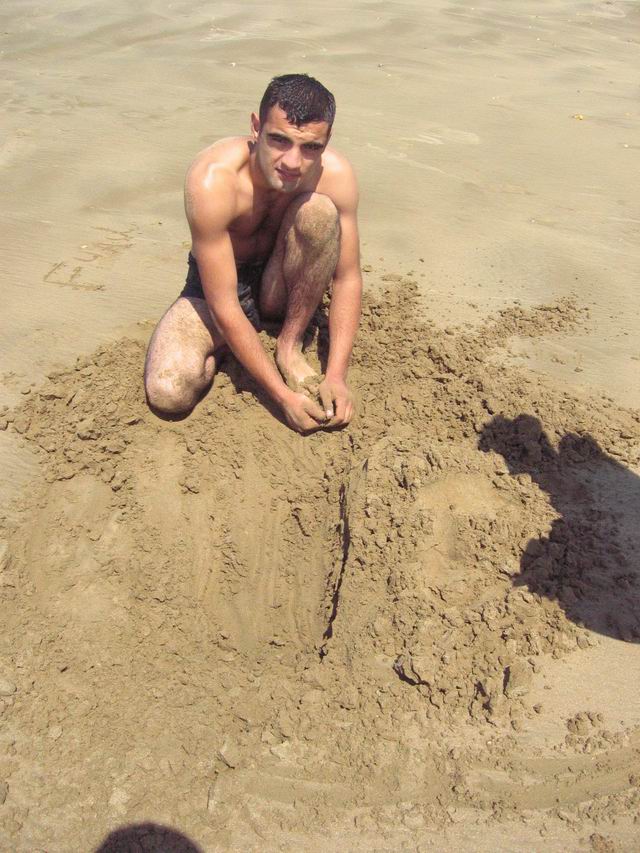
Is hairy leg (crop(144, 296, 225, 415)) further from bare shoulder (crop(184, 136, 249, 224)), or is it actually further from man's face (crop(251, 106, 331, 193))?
man's face (crop(251, 106, 331, 193))

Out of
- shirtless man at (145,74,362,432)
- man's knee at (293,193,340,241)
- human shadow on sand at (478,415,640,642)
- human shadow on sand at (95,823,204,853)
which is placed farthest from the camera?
man's knee at (293,193,340,241)

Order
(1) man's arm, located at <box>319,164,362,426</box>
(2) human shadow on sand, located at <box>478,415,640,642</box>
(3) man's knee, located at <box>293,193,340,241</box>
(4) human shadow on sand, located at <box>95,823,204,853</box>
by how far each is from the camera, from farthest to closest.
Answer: (1) man's arm, located at <box>319,164,362,426</box>, (3) man's knee, located at <box>293,193,340,241</box>, (2) human shadow on sand, located at <box>478,415,640,642</box>, (4) human shadow on sand, located at <box>95,823,204,853</box>

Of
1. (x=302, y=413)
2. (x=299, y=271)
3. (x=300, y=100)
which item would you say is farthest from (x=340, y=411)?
(x=300, y=100)

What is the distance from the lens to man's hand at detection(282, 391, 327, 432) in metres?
2.98

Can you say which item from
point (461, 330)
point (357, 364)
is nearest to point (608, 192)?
point (461, 330)

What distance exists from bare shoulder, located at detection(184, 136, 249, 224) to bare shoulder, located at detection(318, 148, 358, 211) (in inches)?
13.3

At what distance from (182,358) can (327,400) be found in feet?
2.07

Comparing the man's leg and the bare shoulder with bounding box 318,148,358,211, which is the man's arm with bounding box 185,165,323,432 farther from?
the bare shoulder with bounding box 318,148,358,211

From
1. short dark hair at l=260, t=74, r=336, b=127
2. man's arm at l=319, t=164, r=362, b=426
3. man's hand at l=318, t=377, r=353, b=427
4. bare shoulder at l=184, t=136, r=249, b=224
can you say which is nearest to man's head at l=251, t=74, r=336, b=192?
short dark hair at l=260, t=74, r=336, b=127

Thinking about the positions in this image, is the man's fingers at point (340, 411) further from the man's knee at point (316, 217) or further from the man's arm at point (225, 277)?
the man's knee at point (316, 217)

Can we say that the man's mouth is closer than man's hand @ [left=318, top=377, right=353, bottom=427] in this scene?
Yes

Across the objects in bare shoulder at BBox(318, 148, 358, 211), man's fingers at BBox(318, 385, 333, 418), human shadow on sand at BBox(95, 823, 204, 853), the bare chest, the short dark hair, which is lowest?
human shadow on sand at BBox(95, 823, 204, 853)

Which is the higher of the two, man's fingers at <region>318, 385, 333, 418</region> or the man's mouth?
the man's mouth

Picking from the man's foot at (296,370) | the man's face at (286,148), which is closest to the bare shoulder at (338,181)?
the man's face at (286,148)
